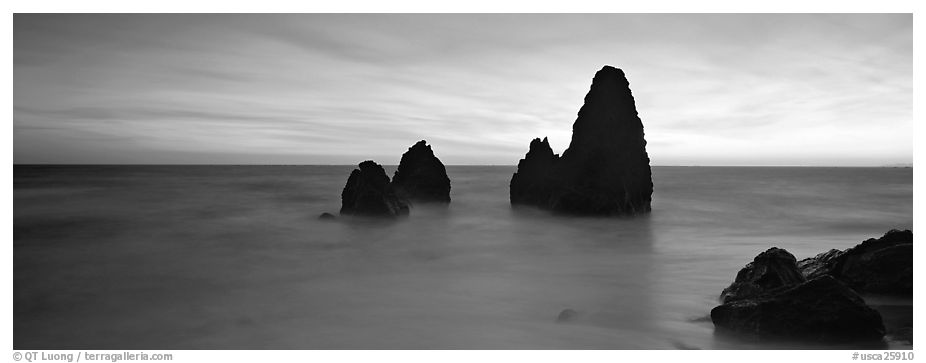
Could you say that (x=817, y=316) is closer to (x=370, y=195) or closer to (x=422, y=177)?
(x=370, y=195)

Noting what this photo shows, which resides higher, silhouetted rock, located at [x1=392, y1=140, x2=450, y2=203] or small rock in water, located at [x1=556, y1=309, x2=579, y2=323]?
silhouetted rock, located at [x1=392, y1=140, x2=450, y2=203]

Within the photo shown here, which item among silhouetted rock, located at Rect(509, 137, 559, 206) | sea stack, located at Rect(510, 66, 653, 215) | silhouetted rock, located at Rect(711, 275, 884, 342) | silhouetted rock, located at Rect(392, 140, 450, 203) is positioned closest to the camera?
silhouetted rock, located at Rect(711, 275, 884, 342)

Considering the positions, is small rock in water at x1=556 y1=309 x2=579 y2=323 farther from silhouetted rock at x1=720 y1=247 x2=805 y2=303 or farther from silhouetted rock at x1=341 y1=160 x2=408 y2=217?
silhouetted rock at x1=341 y1=160 x2=408 y2=217

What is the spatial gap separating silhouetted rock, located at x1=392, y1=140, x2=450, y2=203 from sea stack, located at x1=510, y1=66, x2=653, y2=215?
848 centimetres

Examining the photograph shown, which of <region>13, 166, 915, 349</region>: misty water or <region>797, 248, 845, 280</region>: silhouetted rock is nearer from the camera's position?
<region>13, 166, 915, 349</region>: misty water

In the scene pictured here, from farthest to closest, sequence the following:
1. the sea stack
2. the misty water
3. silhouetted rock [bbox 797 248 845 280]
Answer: the sea stack → silhouetted rock [bbox 797 248 845 280] → the misty water

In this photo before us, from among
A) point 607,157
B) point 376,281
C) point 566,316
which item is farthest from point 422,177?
point 566,316

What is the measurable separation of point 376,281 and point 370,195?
10979 millimetres

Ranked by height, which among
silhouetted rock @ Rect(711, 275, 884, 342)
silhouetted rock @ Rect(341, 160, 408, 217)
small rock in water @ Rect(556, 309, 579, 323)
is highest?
silhouetted rock @ Rect(341, 160, 408, 217)

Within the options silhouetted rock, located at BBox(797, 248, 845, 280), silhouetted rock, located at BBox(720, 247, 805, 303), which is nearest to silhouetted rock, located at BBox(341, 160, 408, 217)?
silhouetted rock, located at BBox(797, 248, 845, 280)

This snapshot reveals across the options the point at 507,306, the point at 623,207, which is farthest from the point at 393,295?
the point at 623,207

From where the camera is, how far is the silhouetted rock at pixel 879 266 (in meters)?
8.07

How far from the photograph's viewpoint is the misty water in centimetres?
764

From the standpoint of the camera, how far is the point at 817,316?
6.38 metres
